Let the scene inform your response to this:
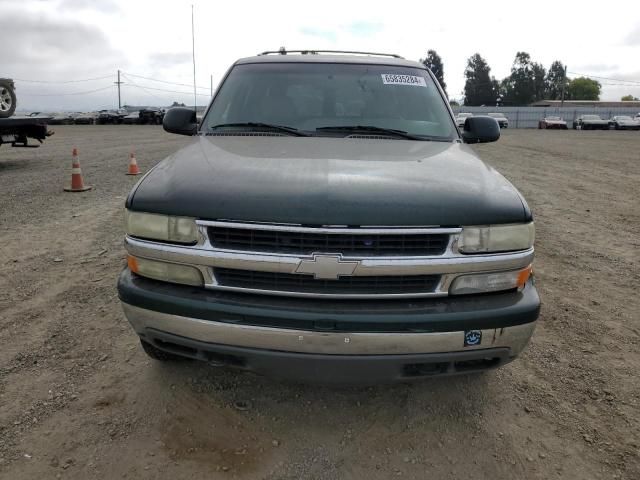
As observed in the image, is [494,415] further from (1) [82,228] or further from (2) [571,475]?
(1) [82,228]

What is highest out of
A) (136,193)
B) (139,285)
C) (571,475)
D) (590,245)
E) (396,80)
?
(396,80)

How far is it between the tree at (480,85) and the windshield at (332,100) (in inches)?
4176

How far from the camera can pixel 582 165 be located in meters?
13.8

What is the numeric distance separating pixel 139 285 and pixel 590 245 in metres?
5.09

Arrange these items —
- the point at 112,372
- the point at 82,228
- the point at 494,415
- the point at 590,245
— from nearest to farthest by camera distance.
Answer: the point at 494,415 → the point at 112,372 → the point at 590,245 → the point at 82,228

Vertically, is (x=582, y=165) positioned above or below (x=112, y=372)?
above

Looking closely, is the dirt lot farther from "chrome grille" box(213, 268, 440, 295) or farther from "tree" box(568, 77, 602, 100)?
"tree" box(568, 77, 602, 100)

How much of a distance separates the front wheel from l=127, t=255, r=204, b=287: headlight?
11.6 metres

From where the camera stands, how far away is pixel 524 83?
350 feet

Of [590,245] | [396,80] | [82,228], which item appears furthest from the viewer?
[82,228]

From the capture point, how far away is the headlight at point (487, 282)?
233 cm

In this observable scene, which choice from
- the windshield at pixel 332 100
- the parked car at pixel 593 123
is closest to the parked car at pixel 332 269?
the windshield at pixel 332 100

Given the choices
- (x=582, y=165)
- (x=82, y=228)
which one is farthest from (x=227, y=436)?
(x=582, y=165)

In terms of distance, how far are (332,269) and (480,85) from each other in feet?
362
